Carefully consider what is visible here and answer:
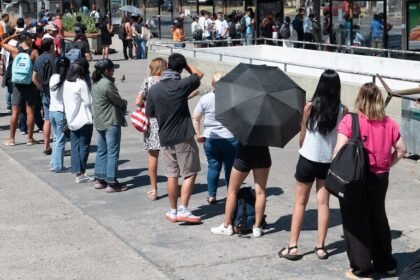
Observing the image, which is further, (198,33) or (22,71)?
(198,33)

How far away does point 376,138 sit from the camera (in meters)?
6.77

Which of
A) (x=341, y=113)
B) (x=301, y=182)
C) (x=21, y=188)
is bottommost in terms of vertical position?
(x=21, y=188)

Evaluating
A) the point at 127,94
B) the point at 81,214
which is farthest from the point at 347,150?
the point at 127,94

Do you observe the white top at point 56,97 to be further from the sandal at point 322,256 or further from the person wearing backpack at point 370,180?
the person wearing backpack at point 370,180

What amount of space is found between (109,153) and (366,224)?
4.10m

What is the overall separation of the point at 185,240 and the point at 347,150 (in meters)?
2.22

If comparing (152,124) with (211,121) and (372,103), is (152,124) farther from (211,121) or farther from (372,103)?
(372,103)

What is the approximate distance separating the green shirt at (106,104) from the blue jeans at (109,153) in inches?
3.8

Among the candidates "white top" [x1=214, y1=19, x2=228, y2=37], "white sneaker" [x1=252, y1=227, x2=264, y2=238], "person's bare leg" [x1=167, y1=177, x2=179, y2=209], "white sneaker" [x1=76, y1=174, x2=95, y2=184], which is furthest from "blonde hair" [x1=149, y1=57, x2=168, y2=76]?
"white top" [x1=214, y1=19, x2=228, y2=37]

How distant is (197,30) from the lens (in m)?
30.6

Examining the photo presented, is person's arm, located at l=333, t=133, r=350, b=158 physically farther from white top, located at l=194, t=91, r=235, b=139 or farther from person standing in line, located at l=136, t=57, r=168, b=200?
person standing in line, located at l=136, t=57, r=168, b=200

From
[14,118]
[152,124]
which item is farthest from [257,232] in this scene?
[14,118]

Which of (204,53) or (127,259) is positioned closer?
(127,259)

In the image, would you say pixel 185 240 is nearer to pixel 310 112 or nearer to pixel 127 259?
pixel 127 259
